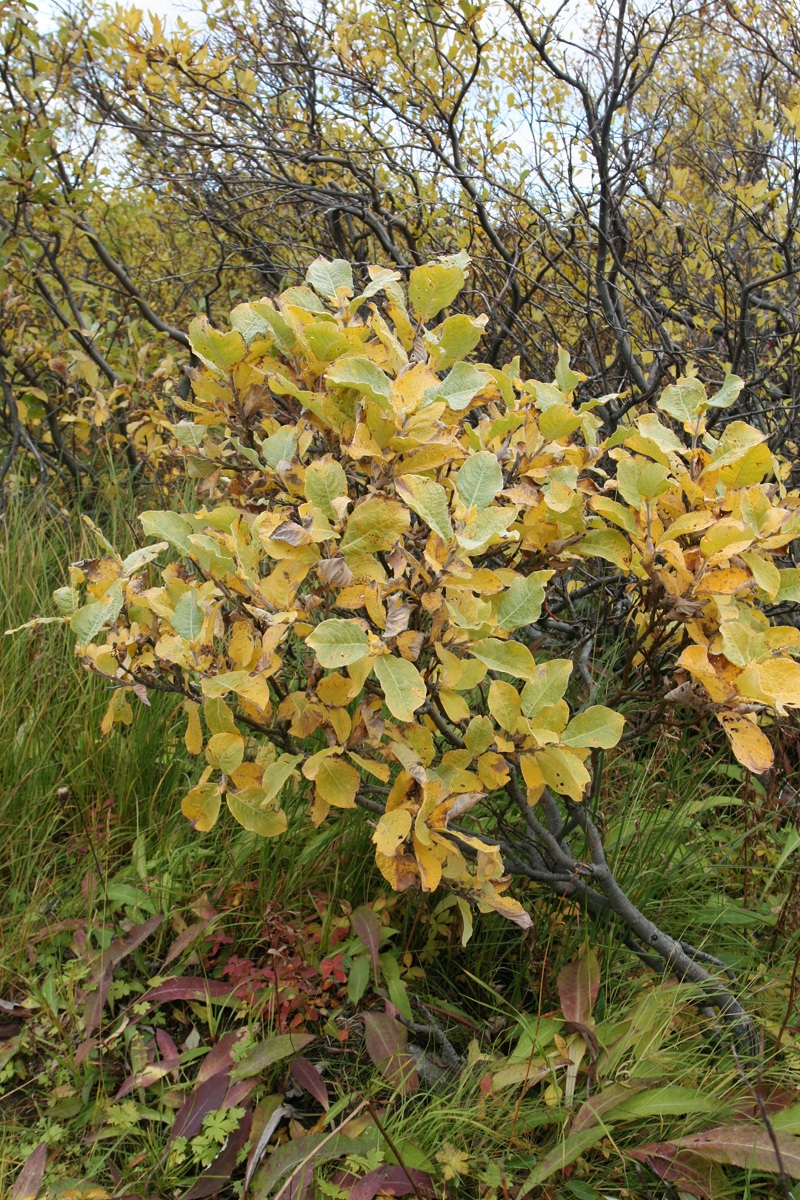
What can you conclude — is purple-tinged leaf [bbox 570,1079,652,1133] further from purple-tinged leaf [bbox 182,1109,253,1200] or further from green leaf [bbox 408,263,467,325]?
green leaf [bbox 408,263,467,325]

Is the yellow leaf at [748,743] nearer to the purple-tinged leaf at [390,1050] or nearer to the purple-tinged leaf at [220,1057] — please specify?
the purple-tinged leaf at [390,1050]

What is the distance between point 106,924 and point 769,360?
318 cm

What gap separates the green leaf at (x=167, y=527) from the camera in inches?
52.4

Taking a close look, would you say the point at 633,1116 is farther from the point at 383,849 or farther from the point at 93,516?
the point at 93,516

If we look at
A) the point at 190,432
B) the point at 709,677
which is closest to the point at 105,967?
the point at 190,432

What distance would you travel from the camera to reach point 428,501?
1157mm

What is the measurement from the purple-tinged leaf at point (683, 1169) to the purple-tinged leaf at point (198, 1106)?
26.7 inches

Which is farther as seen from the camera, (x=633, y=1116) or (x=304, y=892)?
(x=304, y=892)

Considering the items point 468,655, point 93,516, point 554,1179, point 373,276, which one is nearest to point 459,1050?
point 554,1179

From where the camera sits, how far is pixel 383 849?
1.16m

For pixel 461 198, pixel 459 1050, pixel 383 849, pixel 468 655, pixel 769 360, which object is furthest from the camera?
pixel 769 360

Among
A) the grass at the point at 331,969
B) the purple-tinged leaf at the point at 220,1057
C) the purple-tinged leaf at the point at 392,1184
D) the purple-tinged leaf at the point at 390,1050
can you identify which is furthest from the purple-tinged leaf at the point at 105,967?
the purple-tinged leaf at the point at 392,1184

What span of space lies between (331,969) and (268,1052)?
188 millimetres

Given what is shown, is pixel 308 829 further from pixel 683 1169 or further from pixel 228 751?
pixel 683 1169
